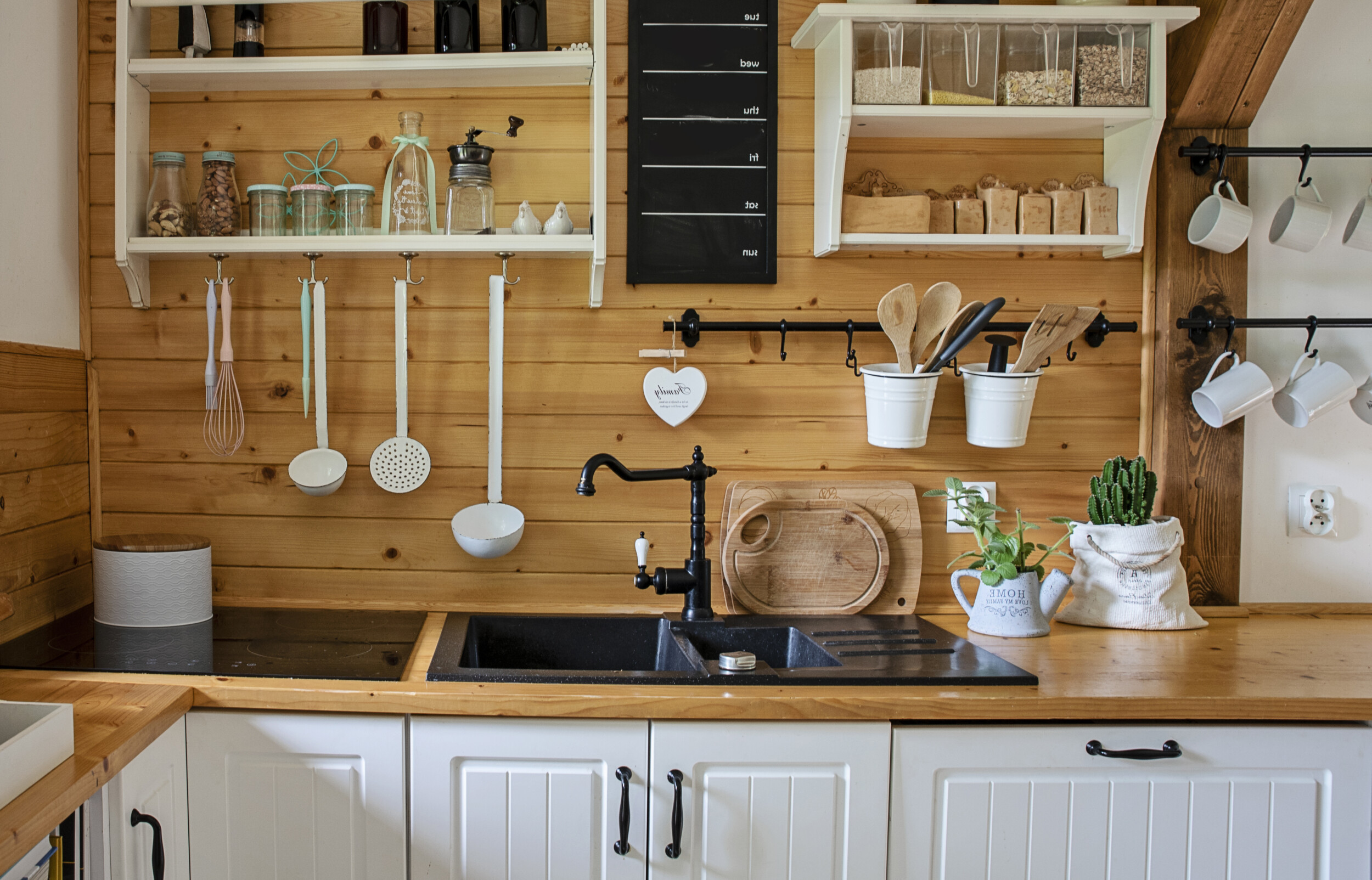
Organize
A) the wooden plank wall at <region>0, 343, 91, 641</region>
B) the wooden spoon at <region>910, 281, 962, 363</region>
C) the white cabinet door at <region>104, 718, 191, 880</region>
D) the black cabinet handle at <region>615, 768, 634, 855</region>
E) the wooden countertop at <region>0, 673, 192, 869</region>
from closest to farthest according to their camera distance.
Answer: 1. the wooden countertop at <region>0, 673, 192, 869</region>
2. the white cabinet door at <region>104, 718, 191, 880</region>
3. the black cabinet handle at <region>615, 768, 634, 855</region>
4. the wooden plank wall at <region>0, 343, 91, 641</region>
5. the wooden spoon at <region>910, 281, 962, 363</region>

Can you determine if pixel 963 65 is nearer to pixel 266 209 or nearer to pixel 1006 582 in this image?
pixel 1006 582

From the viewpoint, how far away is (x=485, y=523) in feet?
6.01

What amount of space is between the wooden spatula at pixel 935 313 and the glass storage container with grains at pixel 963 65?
32 cm

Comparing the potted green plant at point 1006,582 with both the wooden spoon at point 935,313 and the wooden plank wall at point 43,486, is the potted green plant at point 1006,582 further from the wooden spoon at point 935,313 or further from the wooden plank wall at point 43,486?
the wooden plank wall at point 43,486

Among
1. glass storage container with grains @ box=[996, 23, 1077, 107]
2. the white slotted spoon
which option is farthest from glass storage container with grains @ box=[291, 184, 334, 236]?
glass storage container with grains @ box=[996, 23, 1077, 107]

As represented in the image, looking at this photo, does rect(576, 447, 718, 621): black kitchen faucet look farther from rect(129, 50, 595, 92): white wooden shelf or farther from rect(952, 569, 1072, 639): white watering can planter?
rect(129, 50, 595, 92): white wooden shelf

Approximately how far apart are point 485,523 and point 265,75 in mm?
903

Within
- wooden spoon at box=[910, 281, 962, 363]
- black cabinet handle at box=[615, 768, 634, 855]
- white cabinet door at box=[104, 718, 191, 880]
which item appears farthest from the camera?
wooden spoon at box=[910, 281, 962, 363]

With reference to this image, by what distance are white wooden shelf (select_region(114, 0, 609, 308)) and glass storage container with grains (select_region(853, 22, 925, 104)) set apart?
45 centimetres

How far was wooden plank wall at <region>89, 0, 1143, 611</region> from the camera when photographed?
1.83 meters

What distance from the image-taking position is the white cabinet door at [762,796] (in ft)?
4.46

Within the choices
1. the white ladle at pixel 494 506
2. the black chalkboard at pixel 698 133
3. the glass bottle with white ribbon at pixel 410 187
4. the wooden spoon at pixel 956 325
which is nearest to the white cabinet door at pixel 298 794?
the white ladle at pixel 494 506

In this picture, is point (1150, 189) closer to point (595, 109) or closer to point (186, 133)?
point (595, 109)

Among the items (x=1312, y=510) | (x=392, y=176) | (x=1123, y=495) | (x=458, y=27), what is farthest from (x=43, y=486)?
(x=1312, y=510)
